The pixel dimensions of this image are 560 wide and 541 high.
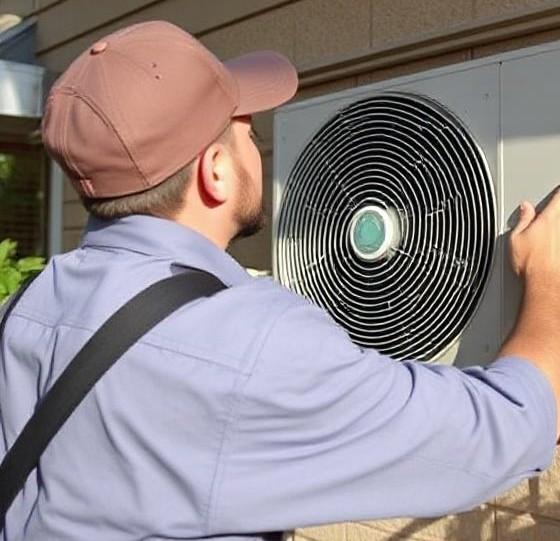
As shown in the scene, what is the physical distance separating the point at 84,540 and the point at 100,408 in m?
0.20

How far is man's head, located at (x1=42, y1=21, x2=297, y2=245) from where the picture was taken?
163cm

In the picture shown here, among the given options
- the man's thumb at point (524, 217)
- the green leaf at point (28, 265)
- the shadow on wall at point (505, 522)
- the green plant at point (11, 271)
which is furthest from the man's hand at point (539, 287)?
the green leaf at point (28, 265)

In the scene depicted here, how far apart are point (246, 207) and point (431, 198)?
853mm

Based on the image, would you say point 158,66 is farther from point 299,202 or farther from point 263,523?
point 299,202

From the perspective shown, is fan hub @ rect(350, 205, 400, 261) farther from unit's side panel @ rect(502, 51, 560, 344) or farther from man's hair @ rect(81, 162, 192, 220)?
man's hair @ rect(81, 162, 192, 220)

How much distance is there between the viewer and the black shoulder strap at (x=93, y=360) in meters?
1.50

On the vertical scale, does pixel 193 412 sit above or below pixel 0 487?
above

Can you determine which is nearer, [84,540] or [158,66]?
[84,540]

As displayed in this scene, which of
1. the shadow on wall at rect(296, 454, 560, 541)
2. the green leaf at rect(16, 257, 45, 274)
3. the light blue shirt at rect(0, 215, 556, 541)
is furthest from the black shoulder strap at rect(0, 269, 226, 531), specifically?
the green leaf at rect(16, 257, 45, 274)

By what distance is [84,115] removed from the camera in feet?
5.41

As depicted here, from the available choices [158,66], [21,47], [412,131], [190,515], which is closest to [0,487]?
[190,515]

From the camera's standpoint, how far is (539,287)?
2.00 metres

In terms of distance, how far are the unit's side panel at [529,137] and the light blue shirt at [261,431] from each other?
79 centimetres

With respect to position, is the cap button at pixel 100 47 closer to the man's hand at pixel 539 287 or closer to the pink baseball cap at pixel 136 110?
the pink baseball cap at pixel 136 110
